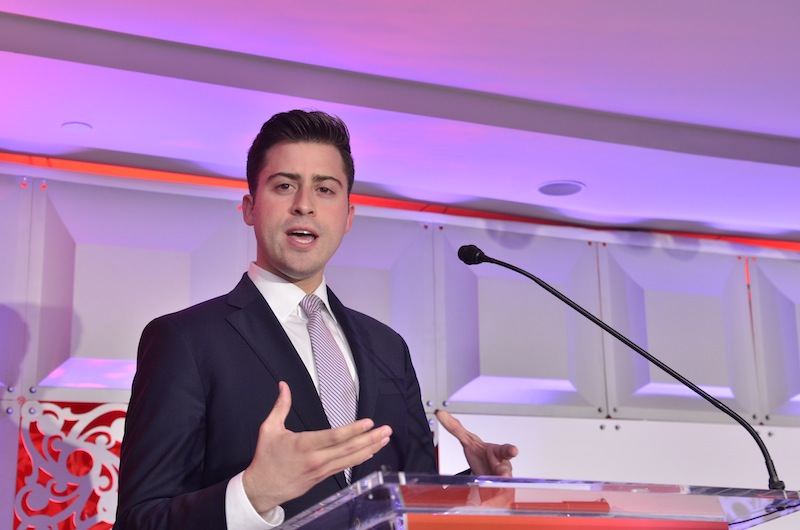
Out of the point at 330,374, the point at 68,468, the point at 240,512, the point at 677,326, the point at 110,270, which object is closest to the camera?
the point at 240,512

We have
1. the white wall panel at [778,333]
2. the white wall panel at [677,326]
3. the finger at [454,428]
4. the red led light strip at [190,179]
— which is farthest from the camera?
the white wall panel at [778,333]

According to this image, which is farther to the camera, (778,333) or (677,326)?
(778,333)

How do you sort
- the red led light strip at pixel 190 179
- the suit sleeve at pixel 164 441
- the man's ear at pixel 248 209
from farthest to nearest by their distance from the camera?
the red led light strip at pixel 190 179 → the man's ear at pixel 248 209 → the suit sleeve at pixel 164 441

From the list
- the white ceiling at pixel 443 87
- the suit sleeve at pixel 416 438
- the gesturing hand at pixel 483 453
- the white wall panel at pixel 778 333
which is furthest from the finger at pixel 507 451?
the white wall panel at pixel 778 333

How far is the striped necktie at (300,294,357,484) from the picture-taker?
1754mm

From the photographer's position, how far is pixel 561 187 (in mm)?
3678

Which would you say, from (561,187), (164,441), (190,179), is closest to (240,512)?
(164,441)

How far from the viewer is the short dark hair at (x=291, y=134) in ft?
6.48

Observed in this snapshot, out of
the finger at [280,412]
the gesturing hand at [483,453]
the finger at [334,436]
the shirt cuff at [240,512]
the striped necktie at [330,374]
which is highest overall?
the striped necktie at [330,374]

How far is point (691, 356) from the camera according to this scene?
13.0 feet

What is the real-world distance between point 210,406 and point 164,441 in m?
0.12

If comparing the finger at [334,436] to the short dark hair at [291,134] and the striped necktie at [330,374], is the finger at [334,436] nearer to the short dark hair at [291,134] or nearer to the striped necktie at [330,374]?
the striped necktie at [330,374]

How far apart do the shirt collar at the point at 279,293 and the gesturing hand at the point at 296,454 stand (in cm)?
61

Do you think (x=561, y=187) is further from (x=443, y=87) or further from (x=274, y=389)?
(x=274, y=389)
